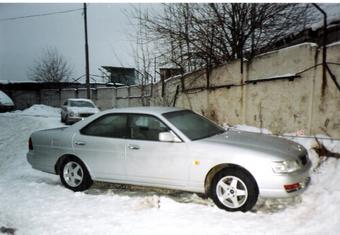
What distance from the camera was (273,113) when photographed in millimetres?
7707

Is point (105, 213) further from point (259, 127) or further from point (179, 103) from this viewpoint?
point (179, 103)

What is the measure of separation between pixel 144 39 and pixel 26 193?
826 cm

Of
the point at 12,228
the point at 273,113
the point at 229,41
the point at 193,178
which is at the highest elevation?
the point at 229,41

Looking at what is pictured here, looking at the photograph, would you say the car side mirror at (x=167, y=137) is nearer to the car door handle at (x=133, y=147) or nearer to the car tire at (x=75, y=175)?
the car door handle at (x=133, y=147)

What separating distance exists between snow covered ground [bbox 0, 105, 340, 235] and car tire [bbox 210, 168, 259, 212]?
0.38ft

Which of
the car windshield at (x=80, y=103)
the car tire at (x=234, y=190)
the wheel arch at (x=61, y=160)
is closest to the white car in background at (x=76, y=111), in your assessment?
the car windshield at (x=80, y=103)

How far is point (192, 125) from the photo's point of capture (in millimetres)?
4730

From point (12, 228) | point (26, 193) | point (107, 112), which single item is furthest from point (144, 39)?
point (12, 228)

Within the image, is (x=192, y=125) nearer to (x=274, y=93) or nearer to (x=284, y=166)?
(x=284, y=166)

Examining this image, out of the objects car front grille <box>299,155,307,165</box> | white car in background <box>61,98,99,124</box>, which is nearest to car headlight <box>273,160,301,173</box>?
car front grille <box>299,155,307,165</box>

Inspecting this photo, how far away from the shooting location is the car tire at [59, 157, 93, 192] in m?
4.89

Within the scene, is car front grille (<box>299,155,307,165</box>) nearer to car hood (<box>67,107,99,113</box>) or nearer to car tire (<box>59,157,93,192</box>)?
car tire (<box>59,157,93,192</box>)

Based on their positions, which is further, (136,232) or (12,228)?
(12,228)

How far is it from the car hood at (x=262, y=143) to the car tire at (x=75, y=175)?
212 centimetres
